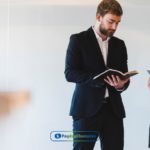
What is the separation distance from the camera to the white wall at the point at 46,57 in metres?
2.13

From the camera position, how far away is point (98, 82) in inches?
69.2

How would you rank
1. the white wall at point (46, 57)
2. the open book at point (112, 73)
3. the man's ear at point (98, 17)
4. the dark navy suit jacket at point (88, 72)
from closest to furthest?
the open book at point (112, 73) < the dark navy suit jacket at point (88, 72) < the man's ear at point (98, 17) < the white wall at point (46, 57)

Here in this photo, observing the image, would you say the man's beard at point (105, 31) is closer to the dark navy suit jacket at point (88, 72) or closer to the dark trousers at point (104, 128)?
the dark navy suit jacket at point (88, 72)

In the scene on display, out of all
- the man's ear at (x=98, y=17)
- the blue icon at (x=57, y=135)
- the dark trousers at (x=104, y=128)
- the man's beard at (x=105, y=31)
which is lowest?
the blue icon at (x=57, y=135)

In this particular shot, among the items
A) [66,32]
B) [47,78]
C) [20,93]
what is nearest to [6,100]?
[20,93]

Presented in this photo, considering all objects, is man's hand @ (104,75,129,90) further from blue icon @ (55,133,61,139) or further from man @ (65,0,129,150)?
blue icon @ (55,133,61,139)

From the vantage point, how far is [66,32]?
2.13 metres

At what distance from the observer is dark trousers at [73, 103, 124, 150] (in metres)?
1.83

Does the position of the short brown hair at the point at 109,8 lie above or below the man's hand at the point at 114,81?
above
